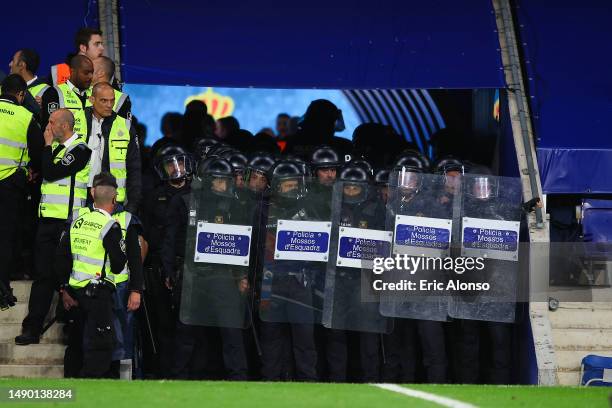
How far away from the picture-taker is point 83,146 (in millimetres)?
12797

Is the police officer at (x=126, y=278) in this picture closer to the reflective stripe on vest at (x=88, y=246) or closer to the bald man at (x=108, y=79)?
the reflective stripe on vest at (x=88, y=246)

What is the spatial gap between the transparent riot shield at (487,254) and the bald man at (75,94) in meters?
3.60

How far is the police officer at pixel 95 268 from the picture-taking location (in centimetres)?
1216

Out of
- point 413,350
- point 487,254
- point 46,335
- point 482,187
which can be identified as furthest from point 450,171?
point 46,335

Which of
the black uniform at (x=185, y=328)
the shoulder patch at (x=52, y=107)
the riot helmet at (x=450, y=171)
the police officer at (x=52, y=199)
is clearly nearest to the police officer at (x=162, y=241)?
the black uniform at (x=185, y=328)

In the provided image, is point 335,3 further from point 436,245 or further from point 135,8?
point 436,245

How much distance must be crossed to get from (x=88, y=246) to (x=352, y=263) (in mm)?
2507

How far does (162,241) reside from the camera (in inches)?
541

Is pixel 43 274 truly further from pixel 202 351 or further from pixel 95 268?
pixel 202 351

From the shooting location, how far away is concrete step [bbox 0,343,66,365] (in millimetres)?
13133

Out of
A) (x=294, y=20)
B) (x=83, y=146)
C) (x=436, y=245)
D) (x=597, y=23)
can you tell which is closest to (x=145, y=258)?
(x=83, y=146)

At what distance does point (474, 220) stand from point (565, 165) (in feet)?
7.33

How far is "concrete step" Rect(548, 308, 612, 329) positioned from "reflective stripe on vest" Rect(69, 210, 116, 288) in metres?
4.60

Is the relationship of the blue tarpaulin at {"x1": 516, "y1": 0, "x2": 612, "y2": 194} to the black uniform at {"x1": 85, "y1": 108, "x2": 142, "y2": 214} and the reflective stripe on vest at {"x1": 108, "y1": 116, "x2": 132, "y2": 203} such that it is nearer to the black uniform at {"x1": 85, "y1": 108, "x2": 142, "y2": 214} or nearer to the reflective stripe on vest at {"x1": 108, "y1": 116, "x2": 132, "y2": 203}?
the black uniform at {"x1": 85, "y1": 108, "x2": 142, "y2": 214}
